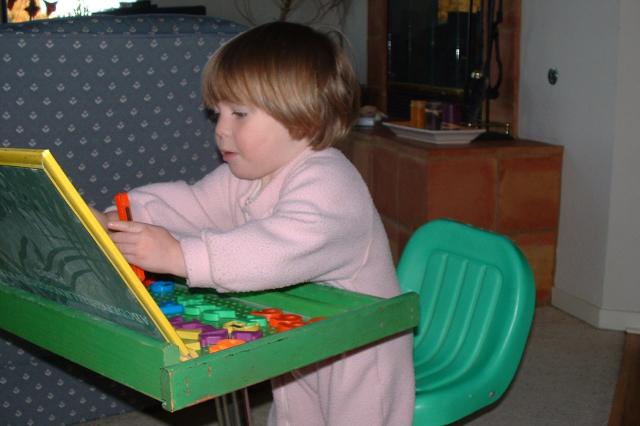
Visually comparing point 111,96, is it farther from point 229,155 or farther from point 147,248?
point 147,248

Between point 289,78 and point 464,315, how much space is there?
46 centimetres

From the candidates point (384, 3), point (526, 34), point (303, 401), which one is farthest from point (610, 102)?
point (384, 3)

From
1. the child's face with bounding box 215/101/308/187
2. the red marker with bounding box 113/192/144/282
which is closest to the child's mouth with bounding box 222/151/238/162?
the child's face with bounding box 215/101/308/187

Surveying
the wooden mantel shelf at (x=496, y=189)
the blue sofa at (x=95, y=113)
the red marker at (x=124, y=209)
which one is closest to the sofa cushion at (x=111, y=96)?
the blue sofa at (x=95, y=113)

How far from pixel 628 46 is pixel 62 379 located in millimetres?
1649

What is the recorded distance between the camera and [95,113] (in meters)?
A: 1.64

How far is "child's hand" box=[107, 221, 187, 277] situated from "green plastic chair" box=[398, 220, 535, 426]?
1.41ft

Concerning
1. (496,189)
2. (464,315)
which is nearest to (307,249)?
(464,315)

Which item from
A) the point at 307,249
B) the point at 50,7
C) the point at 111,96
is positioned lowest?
the point at 307,249

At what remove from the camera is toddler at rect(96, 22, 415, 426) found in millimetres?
971

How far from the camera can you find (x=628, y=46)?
2.33 metres

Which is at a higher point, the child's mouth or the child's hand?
the child's mouth

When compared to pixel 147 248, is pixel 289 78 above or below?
above

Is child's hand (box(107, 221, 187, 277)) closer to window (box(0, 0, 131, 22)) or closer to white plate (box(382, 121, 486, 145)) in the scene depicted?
white plate (box(382, 121, 486, 145))
